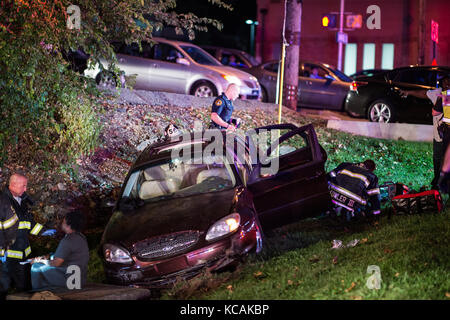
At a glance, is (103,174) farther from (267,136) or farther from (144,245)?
(144,245)

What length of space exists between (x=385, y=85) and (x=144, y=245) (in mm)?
9671

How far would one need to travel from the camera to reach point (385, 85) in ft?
48.1

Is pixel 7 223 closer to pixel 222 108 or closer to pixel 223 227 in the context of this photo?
pixel 223 227

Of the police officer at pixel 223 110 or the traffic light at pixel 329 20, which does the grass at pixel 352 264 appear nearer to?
the police officer at pixel 223 110

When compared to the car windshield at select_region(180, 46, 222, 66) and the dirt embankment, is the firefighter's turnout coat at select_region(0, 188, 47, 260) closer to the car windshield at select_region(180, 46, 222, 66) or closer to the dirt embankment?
the dirt embankment

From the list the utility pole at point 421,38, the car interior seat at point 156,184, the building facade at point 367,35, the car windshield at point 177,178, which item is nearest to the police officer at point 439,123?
the car windshield at point 177,178

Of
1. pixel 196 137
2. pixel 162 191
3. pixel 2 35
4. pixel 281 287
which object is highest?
pixel 2 35

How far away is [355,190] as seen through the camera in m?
7.96

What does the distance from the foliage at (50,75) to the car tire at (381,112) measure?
19.7ft

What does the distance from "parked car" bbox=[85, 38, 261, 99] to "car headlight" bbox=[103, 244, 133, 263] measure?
9.14 m

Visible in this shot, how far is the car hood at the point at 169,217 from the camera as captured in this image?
656 cm

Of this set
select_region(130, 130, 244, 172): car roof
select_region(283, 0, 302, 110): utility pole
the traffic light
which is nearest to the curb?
select_region(283, 0, 302, 110): utility pole

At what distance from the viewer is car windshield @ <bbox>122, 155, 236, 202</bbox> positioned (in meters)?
7.41

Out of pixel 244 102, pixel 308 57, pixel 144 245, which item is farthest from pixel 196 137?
pixel 308 57
